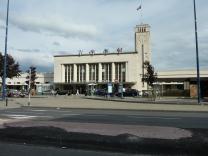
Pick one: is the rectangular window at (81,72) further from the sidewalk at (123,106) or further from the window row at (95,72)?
the sidewalk at (123,106)

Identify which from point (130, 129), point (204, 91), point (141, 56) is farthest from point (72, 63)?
point (130, 129)

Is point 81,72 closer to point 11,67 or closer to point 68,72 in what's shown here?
point 68,72

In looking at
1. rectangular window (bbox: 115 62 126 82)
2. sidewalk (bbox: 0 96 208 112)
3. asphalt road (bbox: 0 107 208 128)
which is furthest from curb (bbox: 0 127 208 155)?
rectangular window (bbox: 115 62 126 82)

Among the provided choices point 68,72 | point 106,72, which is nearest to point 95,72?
point 106,72

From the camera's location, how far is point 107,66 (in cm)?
12469

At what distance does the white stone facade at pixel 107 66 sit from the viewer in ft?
398

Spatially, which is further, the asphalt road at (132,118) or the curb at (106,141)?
the asphalt road at (132,118)

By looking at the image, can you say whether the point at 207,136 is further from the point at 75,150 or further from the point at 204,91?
the point at 204,91

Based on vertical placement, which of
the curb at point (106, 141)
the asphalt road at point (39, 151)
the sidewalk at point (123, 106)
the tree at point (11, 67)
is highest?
the tree at point (11, 67)

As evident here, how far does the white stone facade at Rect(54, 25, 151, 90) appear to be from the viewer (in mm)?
121312

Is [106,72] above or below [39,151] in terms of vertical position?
above

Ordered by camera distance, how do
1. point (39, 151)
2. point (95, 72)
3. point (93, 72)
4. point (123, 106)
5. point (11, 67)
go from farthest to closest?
point (93, 72), point (95, 72), point (11, 67), point (123, 106), point (39, 151)

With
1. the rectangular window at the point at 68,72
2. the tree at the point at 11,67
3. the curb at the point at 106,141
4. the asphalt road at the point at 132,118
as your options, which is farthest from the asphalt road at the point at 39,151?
the rectangular window at the point at 68,72

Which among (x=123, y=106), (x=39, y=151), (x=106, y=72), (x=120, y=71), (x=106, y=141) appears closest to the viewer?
(x=39, y=151)
